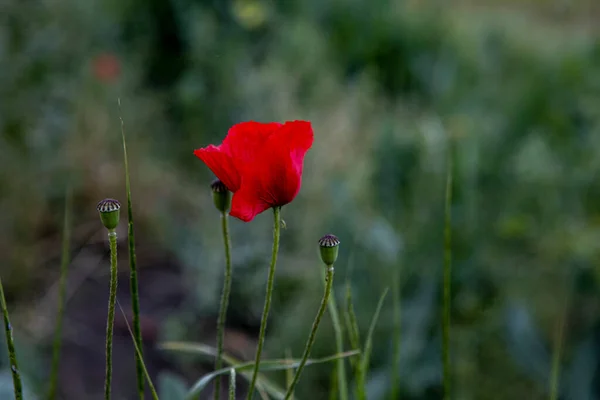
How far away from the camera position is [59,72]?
1.92 m

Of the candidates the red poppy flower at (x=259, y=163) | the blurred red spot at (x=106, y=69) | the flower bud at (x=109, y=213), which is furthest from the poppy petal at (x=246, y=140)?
the blurred red spot at (x=106, y=69)

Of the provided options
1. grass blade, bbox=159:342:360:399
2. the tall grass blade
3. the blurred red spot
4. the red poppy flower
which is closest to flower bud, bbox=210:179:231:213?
the red poppy flower

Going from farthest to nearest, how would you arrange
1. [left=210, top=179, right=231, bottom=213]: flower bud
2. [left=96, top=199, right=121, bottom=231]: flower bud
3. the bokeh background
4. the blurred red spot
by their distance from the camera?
the blurred red spot < the bokeh background < [left=210, top=179, right=231, bottom=213]: flower bud < [left=96, top=199, right=121, bottom=231]: flower bud

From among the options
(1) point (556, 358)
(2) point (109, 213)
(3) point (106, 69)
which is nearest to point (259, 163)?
(2) point (109, 213)

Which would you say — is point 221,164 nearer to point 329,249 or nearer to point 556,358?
point 329,249

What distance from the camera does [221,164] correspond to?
0.46 metres

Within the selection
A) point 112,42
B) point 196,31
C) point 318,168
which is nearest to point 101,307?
point 318,168

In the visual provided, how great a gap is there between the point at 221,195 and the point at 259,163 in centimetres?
6

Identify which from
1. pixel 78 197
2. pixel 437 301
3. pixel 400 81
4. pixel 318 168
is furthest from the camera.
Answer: pixel 400 81

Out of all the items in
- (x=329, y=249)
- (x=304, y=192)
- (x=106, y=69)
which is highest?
(x=106, y=69)

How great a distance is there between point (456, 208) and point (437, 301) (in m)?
0.21

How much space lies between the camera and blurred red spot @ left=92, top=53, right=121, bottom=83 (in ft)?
6.06

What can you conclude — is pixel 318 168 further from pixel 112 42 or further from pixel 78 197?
pixel 112 42

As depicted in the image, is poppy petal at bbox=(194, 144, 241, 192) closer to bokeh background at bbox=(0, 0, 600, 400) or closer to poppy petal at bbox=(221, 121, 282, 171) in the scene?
poppy petal at bbox=(221, 121, 282, 171)
